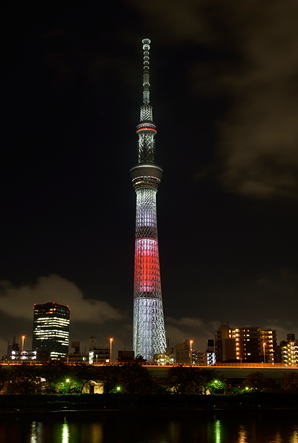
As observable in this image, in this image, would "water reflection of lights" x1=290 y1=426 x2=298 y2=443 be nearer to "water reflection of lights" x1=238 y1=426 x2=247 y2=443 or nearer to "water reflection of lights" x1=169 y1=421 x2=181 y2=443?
"water reflection of lights" x1=238 y1=426 x2=247 y2=443

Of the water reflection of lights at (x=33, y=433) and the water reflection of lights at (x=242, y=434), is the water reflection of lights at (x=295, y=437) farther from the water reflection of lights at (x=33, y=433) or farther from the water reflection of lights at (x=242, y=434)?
the water reflection of lights at (x=33, y=433)

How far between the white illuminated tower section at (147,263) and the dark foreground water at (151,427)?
8440 centimetres

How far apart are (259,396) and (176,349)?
106005 millimetres

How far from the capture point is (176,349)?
18300 cm

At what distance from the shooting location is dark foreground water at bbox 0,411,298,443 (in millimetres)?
48312

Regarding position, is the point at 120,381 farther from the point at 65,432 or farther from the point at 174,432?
the point at 174,432

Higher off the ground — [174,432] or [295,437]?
[174,432]

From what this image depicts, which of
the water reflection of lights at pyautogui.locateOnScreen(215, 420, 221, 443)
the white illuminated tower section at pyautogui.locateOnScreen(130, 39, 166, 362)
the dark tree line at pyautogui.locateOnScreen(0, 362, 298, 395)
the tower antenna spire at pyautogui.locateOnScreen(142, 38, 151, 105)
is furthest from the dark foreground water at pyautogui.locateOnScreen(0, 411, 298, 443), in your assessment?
the tower antenna spire at pyautogui.locateOnScreen(142, 38, 151, 105)

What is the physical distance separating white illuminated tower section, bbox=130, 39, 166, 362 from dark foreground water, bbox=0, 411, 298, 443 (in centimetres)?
8440

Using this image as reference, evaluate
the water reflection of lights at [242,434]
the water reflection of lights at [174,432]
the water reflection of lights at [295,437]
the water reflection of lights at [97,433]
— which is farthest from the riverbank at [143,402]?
the water reflection of lights at [295,437]

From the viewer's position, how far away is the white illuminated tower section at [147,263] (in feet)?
516

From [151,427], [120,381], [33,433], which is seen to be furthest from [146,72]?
[33,433]

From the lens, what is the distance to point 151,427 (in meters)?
56.4

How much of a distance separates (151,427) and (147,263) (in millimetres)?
104166
